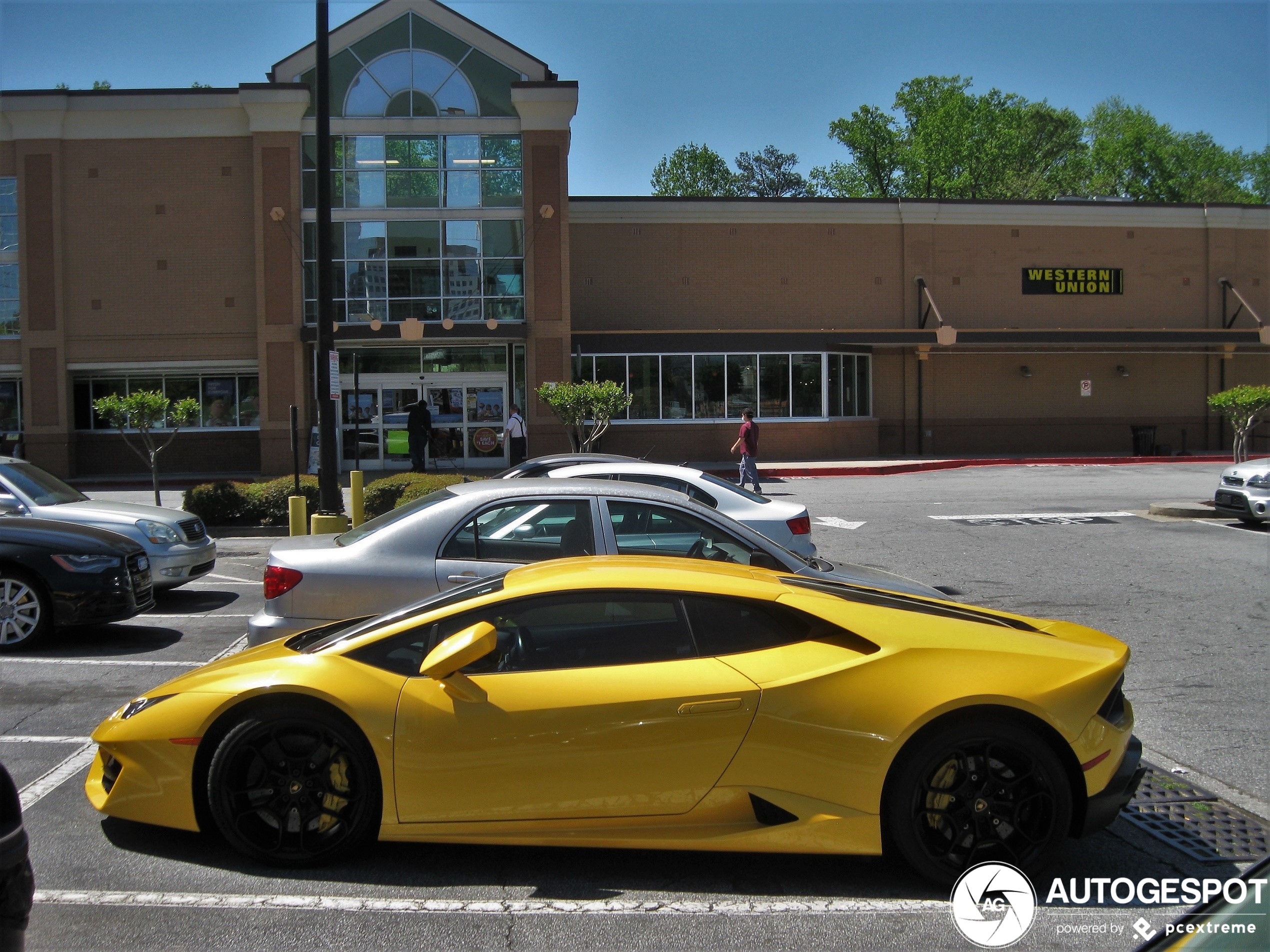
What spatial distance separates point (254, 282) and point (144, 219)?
3.35m

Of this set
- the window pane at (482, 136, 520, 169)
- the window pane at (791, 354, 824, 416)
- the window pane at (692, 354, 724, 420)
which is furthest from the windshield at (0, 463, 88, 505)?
the window pane at (791, 354, 824, 416)

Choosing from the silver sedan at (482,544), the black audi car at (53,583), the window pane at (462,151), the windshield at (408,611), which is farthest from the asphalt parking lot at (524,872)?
the window pane at (462,151)

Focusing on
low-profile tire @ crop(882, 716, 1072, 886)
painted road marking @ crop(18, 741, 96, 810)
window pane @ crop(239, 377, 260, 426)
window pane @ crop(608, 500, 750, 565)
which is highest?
window pane @ crop(239, 377, 260, 426)

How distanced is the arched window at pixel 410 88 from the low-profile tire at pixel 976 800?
2556 cm

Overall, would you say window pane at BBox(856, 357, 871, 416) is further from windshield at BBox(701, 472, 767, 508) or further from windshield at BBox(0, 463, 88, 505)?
windshield at BBox(0, 463, 88, 505)

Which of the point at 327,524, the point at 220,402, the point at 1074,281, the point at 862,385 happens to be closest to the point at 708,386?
the point at 862,385

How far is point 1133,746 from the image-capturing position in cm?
438

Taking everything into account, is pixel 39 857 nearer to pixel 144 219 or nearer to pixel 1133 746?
pixel 1133 746

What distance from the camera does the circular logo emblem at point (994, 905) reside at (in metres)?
3.78

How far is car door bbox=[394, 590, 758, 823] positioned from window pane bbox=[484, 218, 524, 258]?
2402 centimetres

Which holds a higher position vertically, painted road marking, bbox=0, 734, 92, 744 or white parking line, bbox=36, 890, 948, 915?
painted road marking, bbox=0, 734, 92, 744

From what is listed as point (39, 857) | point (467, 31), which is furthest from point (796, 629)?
point (467, 31)

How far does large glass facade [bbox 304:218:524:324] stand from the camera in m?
26.9

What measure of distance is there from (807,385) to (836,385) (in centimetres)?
100
